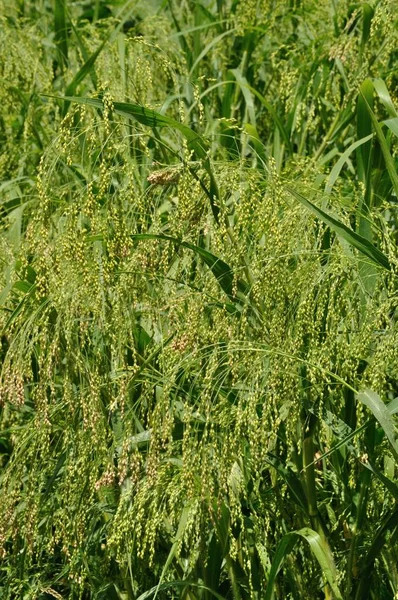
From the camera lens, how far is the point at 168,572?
2508 mm

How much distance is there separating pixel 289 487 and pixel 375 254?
1.58 ft

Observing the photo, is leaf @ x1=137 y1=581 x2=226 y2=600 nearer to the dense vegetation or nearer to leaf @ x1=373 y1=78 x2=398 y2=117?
the dense vegetation

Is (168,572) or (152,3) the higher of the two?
(152,3)

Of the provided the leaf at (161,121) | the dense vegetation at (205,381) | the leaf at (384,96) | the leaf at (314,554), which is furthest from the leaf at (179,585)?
the leaf at (384,96)

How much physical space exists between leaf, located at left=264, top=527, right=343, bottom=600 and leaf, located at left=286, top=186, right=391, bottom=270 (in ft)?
1.72

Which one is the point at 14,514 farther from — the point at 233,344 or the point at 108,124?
the point at 108,124

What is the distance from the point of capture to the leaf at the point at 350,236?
222 cm

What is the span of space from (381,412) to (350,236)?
36 cm

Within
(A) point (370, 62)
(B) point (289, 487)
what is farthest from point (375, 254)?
(A) point (370, 62)

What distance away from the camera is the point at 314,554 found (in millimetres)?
2264

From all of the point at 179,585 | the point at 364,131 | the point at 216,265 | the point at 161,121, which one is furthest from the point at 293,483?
the point at 364,131

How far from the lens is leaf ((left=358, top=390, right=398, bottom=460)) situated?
207cm

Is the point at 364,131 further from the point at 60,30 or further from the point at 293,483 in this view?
the point at 60,30

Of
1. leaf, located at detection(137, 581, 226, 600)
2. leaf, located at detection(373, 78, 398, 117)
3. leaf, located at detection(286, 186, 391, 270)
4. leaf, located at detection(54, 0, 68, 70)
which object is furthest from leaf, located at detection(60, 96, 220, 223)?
leaf, located at detection(54, 0, 68, 70)
